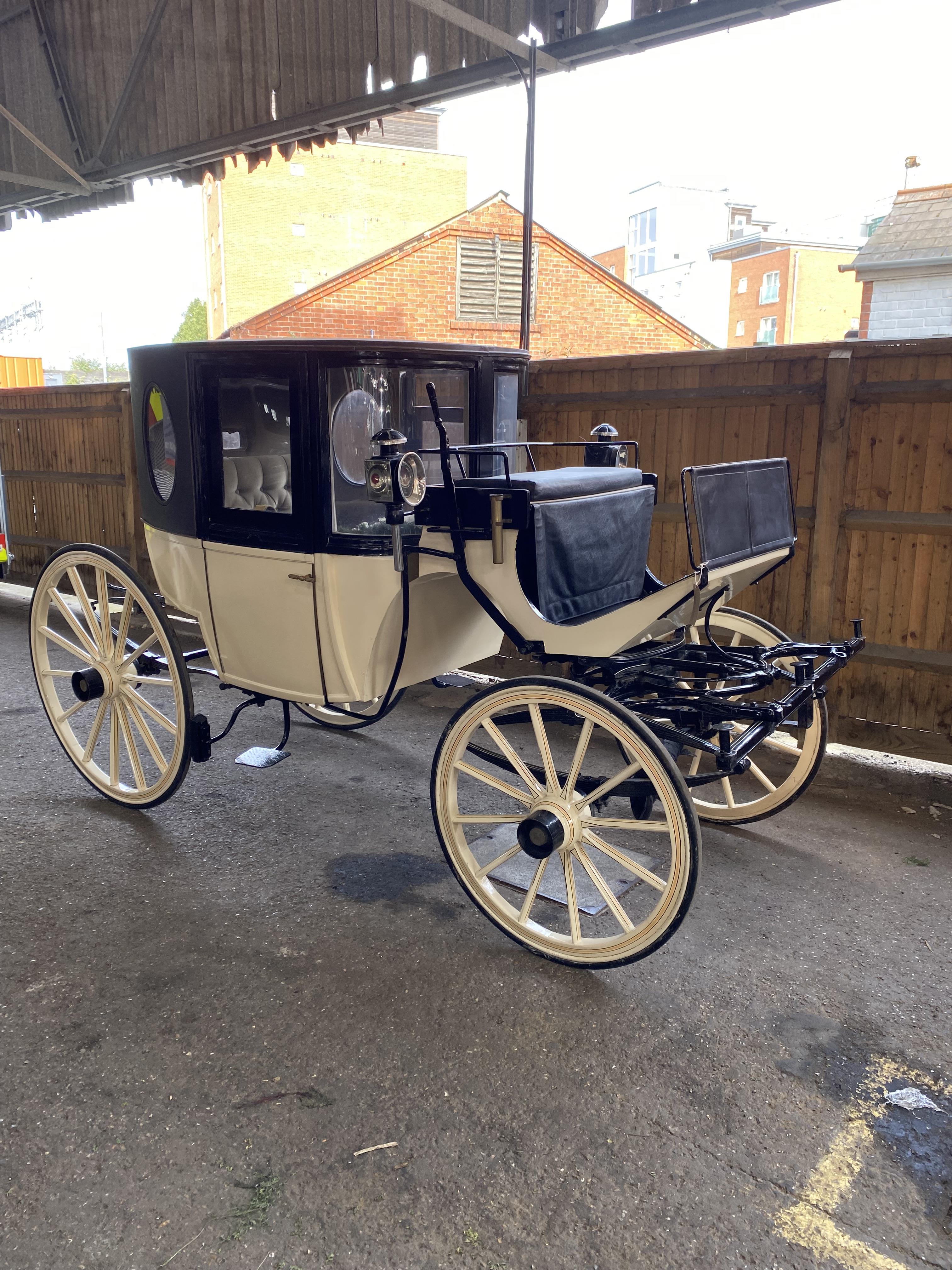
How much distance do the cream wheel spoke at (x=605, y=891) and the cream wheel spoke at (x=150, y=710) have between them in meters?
1.73

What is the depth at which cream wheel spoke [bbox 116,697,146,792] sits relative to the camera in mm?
3742

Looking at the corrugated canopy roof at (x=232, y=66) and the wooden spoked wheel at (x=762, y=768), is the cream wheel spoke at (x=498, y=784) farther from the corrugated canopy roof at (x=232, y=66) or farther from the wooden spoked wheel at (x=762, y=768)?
the corrugated canopy roof at (x=232, y=66)

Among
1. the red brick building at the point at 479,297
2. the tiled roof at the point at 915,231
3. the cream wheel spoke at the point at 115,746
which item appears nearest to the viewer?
the cream wheel spoke at the point at 115,746

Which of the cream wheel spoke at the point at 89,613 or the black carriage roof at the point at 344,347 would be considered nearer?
the black carriage roof at the point at 344,347

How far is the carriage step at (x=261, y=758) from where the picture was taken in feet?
13.9

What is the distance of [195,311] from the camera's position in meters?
59.0

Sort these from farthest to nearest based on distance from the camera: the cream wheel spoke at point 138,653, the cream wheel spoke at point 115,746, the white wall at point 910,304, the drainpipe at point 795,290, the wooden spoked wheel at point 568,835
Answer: the drainpipe at point 795,290, the white wall at point 910,304, the cream wheel spoke at point 115,746, the cream wheel spoke at point 138,653, the wooden spoked wheel at point 568,835

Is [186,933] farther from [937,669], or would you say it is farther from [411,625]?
[937,669]

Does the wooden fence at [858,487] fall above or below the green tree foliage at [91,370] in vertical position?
below

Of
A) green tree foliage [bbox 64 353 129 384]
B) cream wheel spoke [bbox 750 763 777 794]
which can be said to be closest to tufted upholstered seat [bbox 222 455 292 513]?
cream wheel spoke [bbox 750 763 777 794]

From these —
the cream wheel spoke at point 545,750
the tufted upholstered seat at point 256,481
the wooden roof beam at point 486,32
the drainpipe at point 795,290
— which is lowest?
the cream wheel spoke at point 545,750

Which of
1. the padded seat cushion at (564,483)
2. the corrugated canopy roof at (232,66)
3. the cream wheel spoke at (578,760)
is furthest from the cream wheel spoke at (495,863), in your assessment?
the corrugated canopy roof at (232,66)

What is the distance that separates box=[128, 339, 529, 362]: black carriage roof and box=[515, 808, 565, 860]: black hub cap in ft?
4.80

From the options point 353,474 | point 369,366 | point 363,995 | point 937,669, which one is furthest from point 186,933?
point 937,669
